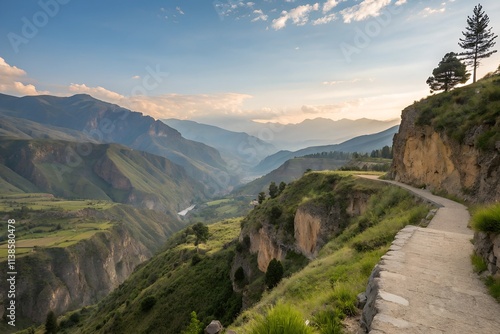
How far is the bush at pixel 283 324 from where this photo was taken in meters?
4.38

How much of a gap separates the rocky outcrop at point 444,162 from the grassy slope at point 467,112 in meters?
0.49

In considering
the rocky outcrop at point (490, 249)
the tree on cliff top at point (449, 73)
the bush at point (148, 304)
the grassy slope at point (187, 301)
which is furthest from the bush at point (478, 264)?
the bush at point (148, 304)

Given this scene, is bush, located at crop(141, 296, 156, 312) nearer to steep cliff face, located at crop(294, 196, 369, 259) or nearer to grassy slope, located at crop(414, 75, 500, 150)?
steep cliff face, located at crop(294, 196, 369, 259)

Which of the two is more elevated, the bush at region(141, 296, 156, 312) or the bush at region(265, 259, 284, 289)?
the bush at region(265, 259, 284, 289)

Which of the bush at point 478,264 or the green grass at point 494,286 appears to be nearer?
the green grass at point 494,286

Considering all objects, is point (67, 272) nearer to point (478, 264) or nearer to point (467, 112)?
point (467, 112)

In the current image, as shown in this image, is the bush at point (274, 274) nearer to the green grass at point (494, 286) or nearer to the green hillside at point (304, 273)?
the green hillside at point (304, 273)

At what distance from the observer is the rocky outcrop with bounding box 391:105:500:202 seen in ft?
53.6

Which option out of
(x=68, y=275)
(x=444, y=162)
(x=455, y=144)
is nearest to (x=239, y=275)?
(x=444, y=162)

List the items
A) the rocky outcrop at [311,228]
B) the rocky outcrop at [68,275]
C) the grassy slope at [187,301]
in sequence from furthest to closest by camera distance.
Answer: the rocky outcrop at [68,275] → the grassy slope at [187,301] → the rocky outcrop at [311,228]

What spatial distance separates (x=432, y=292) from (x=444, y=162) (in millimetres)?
20750

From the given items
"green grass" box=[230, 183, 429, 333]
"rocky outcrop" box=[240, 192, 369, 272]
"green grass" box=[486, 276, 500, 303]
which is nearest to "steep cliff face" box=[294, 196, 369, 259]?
"rocky outcrop" box=[240, 192, 369, 272]

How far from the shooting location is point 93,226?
598 feet

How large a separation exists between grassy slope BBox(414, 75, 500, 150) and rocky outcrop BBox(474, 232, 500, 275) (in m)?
12.0
